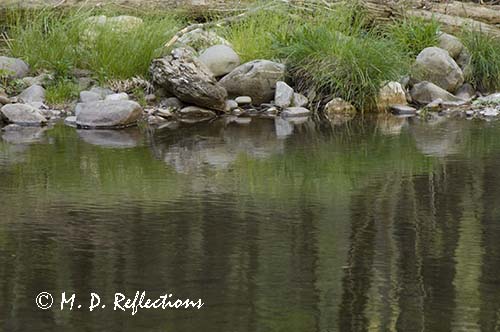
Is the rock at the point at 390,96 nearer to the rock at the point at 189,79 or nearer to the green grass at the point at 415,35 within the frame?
the green grass at the point at 415,35

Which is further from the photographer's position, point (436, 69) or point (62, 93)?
point (436, 69)

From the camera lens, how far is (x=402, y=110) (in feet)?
45.6

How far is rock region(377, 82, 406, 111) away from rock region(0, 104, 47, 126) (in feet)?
14.3

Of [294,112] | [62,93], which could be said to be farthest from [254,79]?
[62,93]

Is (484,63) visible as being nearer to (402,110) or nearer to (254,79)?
(402,110)

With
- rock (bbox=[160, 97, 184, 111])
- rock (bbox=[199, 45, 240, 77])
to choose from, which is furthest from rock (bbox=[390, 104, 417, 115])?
rock (bbox=[160, 97, 184, 111])

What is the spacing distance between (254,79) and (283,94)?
1.42 feet

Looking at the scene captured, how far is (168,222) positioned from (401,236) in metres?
1.52

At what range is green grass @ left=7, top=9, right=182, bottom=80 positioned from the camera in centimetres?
1405

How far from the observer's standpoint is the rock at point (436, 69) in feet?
48.3

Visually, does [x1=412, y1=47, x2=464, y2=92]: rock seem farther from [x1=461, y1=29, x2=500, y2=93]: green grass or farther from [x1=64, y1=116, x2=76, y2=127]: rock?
A: [x1=64, y1=116, x2=76, y2=127]: rock

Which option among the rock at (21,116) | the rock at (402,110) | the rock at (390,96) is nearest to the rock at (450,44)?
the rock at (390,96)

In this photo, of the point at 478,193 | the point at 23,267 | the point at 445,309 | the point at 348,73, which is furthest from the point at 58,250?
the point at 348,73

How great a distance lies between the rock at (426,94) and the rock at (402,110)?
52cm
